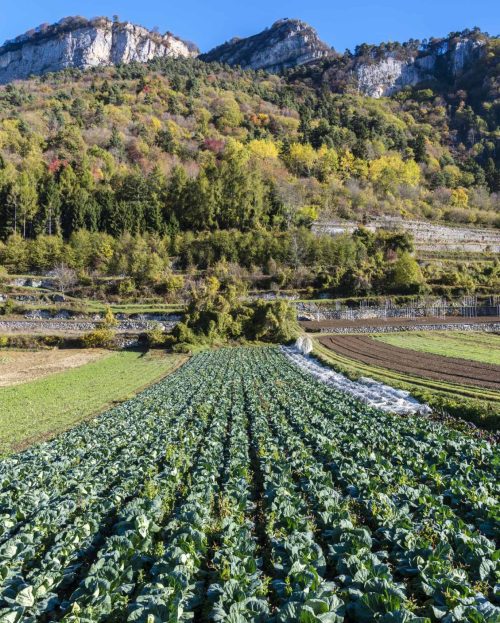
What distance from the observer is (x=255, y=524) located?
873cm

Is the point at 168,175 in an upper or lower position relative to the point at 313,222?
upper

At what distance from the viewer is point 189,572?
6113mm

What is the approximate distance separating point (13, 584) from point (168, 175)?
108658 millimetres

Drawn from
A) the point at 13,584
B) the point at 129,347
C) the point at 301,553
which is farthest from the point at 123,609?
the point at 129,347

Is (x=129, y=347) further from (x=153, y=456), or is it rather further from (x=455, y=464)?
(x=455, y=464)

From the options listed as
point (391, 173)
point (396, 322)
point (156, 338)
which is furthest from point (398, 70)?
point (156, 338)

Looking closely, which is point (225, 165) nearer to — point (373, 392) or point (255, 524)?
point (373, 392)

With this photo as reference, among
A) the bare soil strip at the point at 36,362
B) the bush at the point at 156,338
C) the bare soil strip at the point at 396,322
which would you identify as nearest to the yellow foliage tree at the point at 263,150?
the bare soil strip at the point at 396,322

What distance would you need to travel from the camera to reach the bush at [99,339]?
4897 centimetres

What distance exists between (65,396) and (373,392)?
61.8 feet

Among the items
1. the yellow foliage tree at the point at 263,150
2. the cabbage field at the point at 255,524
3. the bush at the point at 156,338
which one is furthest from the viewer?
the yellow foliage tree at the point at 263,150

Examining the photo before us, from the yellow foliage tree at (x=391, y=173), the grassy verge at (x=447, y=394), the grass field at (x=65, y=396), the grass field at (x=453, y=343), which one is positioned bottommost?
the grass field at (x=65, y=396)

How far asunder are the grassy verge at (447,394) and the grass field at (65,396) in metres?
16.2

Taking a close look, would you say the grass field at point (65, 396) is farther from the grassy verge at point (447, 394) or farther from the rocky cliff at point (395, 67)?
the rocky cliff at point (395, 67)
